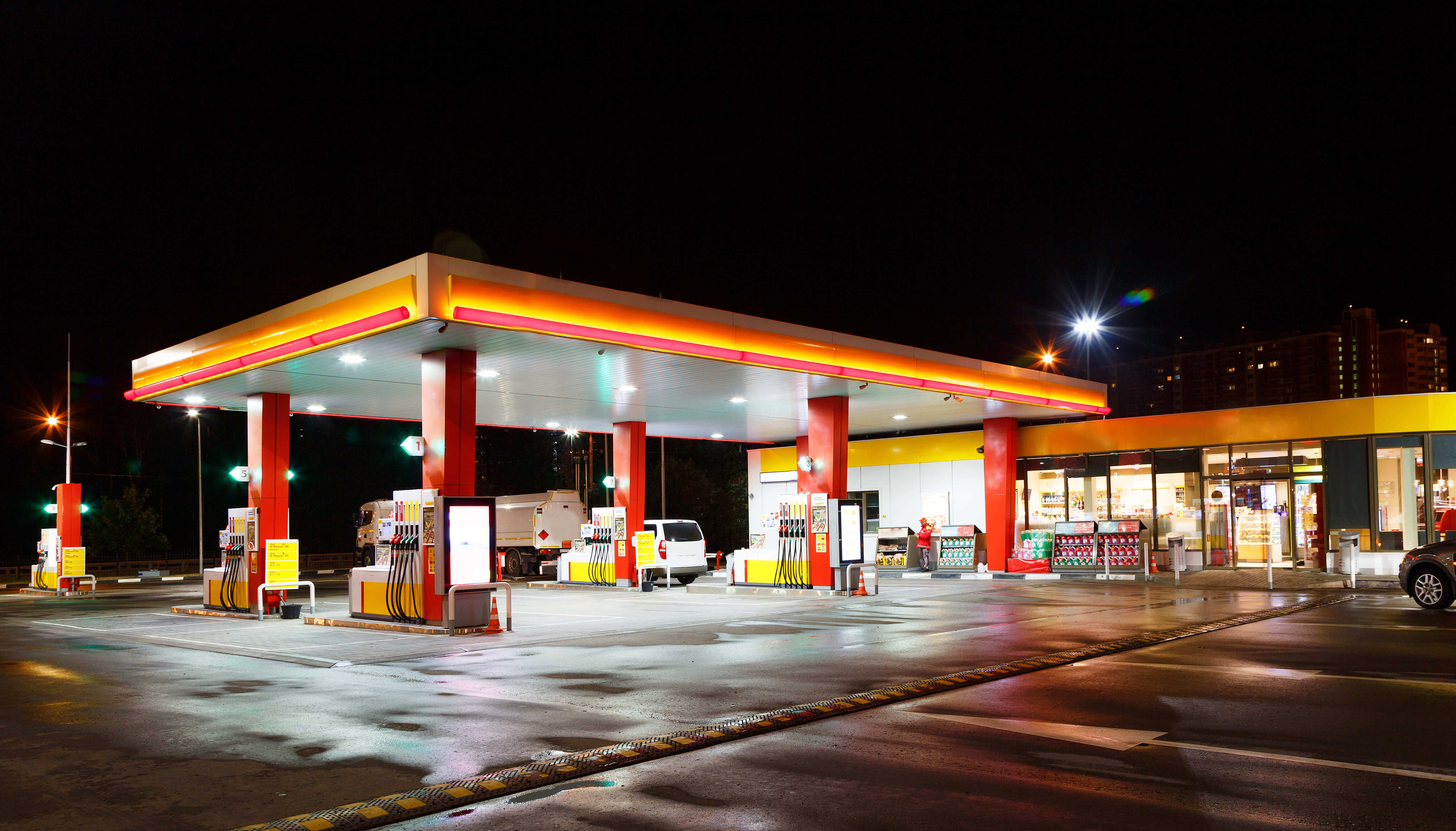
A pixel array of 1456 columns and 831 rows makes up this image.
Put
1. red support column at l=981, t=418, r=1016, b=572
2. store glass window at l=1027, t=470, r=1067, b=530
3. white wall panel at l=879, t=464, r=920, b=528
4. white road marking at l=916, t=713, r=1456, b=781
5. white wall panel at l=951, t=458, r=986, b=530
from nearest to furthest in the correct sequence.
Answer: white road marking at l=916, t=713, r=1456, b=781
red support column at l=981, t=418, r=1016, b=572
store glass window at l=1027, t=470, r=1067, b=530
white wall panel at l=951, t=458, r=986, b=530
white wall panel at l=879, t=464, r=920, b=528

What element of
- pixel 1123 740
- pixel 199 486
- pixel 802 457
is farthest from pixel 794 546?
pixel 199 486

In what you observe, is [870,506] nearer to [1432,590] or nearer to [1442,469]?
[1442,469]

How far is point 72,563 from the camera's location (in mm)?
27172

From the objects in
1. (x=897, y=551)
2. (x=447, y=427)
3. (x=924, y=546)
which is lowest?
(x=897, y=551)

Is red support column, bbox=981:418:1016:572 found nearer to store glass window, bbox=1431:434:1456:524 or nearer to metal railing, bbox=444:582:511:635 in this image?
store glass window, bbox=1431:434:1456:524

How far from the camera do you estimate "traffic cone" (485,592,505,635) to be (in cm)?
1477

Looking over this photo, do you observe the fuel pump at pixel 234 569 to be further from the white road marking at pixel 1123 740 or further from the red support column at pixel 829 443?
the white road marking at pixel 1123 740

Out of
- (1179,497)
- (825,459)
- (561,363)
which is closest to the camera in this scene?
(561,363)

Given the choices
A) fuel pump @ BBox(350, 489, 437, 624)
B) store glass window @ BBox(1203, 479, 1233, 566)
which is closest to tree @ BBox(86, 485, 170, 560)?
fuel pump @ BBox(350, 489, 437, 624)

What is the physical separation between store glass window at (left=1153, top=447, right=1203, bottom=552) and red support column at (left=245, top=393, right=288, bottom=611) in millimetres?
22870

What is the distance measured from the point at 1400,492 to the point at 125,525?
148 ft

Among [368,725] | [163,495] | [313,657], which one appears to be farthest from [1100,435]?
[163,495]

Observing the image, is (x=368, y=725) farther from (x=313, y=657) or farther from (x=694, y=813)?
(x=313, y=657)

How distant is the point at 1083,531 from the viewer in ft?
89.1
